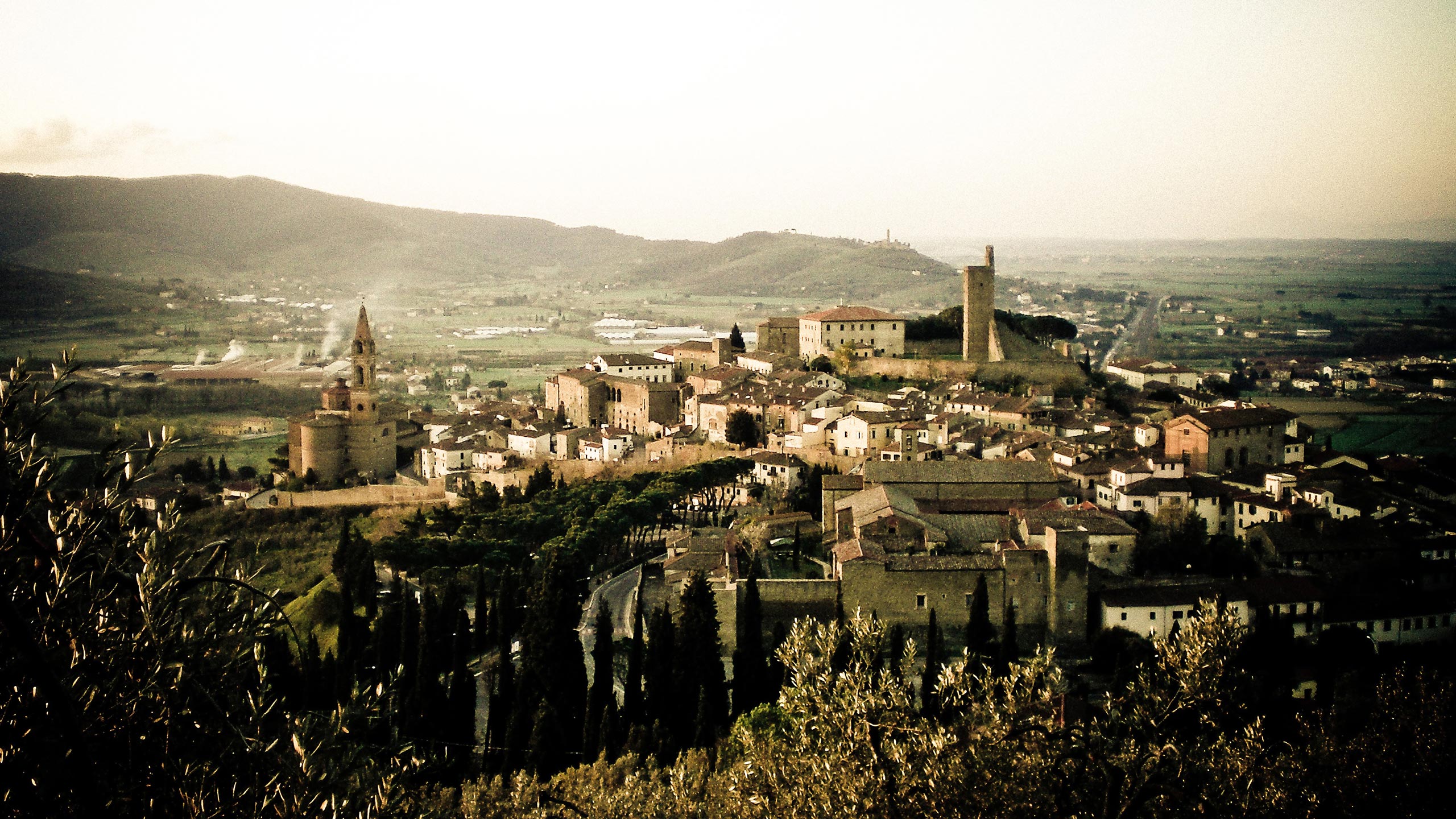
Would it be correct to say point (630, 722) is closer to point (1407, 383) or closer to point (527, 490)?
point (527, 490)

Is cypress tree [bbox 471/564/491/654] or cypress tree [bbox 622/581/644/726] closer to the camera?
cypress tree [bbox 622/581/644/726]

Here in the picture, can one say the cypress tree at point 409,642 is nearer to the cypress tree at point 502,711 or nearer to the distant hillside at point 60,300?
the cypress tree at point 502,711

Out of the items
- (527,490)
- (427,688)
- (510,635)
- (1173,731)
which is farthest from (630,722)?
(527,490)

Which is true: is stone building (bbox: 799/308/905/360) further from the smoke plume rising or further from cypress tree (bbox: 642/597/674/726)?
the smoke plume rising

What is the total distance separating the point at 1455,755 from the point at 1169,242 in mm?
92469

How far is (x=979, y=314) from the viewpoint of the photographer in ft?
121

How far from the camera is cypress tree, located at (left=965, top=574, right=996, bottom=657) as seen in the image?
55.4 ft

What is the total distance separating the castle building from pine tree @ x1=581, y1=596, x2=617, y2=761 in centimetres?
1803

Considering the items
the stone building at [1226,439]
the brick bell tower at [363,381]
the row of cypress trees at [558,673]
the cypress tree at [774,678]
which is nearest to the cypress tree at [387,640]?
the row of cypress trees at [558,673]

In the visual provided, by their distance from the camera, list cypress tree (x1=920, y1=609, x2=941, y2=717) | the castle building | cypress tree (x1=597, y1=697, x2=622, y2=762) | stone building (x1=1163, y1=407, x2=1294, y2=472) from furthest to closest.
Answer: the castle building → stone building (x1=1163, y1=407, x2=1294, y2=472) → cypress tree (x1=920, y1=609, x2=941, y2=717) → cypress tree (x1=597, y1=697, x2=622, y2=762)

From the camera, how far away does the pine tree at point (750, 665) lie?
15727mm

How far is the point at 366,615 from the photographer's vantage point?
19766mm

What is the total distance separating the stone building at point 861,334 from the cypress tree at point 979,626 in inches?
799

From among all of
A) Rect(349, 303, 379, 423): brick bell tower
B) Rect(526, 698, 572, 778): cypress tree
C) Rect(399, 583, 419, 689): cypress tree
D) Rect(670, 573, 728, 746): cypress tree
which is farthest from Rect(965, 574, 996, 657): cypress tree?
Rect(349, 303, 379, 423): brick bell tower
